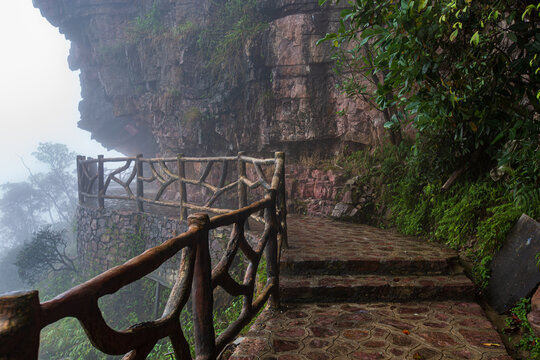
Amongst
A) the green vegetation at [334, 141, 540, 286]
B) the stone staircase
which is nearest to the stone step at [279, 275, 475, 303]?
the stone staircase

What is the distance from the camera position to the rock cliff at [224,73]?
29.4 feet

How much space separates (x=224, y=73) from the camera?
10.6 meters

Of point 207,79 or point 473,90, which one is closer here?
point 473,90

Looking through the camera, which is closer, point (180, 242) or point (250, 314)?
point (180, 242)

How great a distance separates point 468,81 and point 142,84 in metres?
14.3

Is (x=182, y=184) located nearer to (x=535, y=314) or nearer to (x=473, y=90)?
(x=473, y=90)

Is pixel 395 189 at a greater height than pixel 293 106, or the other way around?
pixel 293 106

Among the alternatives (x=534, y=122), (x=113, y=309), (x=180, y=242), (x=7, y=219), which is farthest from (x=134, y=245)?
(x=7, y=219)

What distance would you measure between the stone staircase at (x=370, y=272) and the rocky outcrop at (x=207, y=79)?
14.6 ft

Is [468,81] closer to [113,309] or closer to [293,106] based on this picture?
[293,106]

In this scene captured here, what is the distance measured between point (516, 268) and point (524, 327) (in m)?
0.56

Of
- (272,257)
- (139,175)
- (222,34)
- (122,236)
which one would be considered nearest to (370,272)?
(272,257)

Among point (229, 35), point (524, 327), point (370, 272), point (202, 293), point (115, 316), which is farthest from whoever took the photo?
point (229, 35)

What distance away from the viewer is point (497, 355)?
2.18 meters
